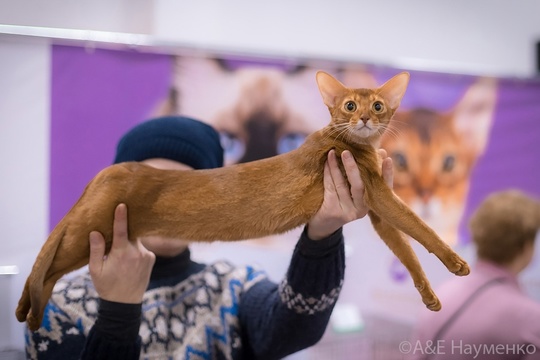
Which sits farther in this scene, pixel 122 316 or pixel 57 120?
pixel 57 120

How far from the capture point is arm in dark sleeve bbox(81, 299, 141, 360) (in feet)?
2.60

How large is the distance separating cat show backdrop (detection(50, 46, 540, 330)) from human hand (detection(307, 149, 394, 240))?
0.44 metres

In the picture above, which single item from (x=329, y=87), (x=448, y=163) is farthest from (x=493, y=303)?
(x=329, y=87)

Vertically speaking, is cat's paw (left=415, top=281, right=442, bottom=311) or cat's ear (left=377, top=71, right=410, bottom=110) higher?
cat's ear (left=377, top=71, right=410, bottom=110)

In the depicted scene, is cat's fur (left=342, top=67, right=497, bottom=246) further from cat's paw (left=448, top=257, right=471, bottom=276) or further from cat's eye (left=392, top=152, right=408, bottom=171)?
cat's paw (left=448, top=257, right=471, bottom=276)

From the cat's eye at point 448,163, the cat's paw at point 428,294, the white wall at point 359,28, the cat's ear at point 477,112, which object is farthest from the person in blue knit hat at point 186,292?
the cat's ear at point 477,112

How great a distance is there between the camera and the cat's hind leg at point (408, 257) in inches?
27.6

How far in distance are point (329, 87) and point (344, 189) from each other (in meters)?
0.13

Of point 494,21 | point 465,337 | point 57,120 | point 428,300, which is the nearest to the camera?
point 428,300

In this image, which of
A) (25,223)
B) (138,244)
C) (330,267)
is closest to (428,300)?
(330,267)

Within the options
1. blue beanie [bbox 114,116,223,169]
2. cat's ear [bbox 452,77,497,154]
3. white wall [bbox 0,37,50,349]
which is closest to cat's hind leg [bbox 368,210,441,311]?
blue beanie [bbox 114,116,223,169]

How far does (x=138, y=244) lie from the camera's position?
2.50 feet

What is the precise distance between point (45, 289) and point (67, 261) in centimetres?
5

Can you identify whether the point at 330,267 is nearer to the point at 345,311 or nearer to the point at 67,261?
the point at 67,261
